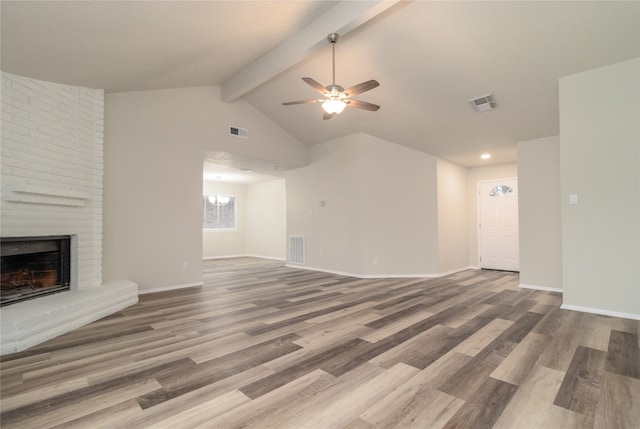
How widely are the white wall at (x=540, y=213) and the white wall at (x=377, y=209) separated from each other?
1.59m

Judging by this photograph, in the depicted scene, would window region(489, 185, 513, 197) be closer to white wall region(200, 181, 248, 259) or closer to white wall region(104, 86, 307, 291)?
white wall region(104, 86, 307, 291)

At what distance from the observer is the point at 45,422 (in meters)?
1.66

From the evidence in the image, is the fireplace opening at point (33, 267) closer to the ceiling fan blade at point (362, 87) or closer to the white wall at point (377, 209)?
the ceiling fan blade at point (362, 87)

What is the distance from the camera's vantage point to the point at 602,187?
12.0ft

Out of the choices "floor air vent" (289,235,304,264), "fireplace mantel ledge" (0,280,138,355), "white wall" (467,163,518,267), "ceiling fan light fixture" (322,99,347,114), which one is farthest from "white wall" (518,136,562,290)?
"fireplace mantel ledge" (0,280,138,355)

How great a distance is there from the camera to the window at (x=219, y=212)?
1002 centimetres

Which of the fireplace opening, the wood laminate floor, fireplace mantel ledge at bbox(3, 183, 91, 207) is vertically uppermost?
fireplace mantel ledge at bbox(3, 183, 91, 207)

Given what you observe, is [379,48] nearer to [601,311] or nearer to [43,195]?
[601,311]

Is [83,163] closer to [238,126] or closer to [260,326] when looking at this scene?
[238,126]

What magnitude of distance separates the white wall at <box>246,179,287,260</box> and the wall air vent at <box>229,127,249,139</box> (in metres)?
3.78

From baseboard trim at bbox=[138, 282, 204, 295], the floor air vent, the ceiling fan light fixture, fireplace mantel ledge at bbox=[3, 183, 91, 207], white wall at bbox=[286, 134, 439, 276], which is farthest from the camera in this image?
the floor air vent

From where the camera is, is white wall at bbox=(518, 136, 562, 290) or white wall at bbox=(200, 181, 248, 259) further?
white wall at bbox=(200, 181, 248, 259)

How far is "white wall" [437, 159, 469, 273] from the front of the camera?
6.64 meters

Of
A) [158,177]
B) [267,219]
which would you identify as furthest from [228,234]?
[158,177]
